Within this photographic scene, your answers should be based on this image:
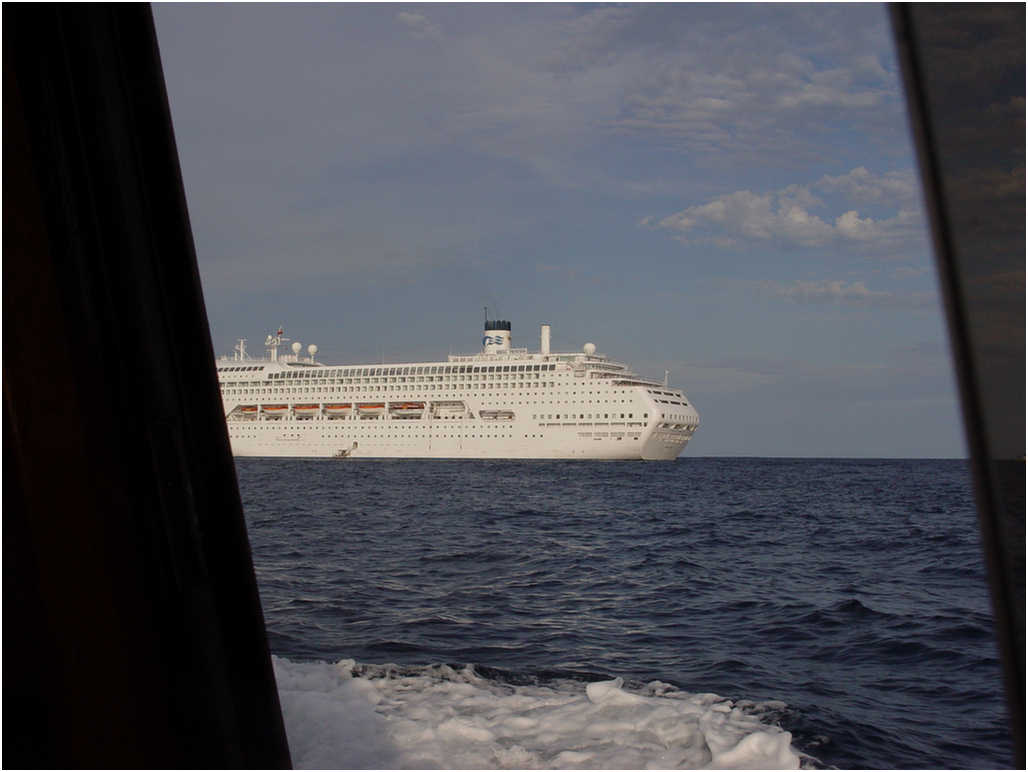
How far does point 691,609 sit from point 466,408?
154 feet

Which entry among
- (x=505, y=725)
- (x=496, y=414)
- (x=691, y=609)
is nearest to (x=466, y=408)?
(x=496, y=414)

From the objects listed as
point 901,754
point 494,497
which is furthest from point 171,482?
point 494,497

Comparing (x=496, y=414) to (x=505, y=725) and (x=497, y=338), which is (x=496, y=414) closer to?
(x=497, y=338)

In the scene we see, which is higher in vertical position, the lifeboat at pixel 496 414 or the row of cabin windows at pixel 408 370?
the row of cabin windows at pixel 408 370

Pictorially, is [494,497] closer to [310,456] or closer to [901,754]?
[901,754]

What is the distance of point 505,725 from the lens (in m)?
4.46

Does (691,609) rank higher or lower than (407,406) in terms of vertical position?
lower

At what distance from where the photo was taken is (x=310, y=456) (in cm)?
5978

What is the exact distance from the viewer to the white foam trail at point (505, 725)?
3.85 m

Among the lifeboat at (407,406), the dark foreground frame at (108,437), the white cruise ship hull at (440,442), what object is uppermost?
the dark foreground frame at (108,437)

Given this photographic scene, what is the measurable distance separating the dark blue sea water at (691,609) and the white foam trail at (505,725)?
404mm

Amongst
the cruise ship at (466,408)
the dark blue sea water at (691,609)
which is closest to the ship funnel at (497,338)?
the cruise ship at (466,408)

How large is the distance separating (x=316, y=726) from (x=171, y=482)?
10.3 feet

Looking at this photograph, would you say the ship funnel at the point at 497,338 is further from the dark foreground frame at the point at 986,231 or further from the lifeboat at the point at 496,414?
the dark foreground frame at the point at 986,231
